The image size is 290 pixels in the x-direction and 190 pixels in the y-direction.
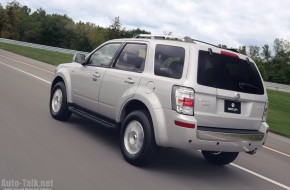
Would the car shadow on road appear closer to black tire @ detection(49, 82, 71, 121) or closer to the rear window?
black tire @ detection(49, 82, 71, 121)

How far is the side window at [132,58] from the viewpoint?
6.58 meters

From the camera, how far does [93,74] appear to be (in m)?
7.48

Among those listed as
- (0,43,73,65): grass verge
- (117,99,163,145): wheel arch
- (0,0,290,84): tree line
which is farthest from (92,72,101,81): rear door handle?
(0,0,290,84): tree line

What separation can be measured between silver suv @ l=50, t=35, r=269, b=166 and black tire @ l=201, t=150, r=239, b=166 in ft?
0.06

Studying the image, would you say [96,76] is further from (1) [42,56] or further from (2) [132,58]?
(1) [42,56]

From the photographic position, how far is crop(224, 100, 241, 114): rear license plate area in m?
5.92

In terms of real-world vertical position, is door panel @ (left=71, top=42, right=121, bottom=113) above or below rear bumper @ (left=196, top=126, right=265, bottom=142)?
above

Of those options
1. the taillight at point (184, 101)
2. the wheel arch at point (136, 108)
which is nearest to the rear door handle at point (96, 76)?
the wheel arch at point (136, 108)

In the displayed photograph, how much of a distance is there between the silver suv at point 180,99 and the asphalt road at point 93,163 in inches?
15.3

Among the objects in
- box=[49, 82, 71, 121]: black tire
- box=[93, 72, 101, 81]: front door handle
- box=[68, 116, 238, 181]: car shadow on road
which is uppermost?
box=[93, 72, 101, 81]: front door handle

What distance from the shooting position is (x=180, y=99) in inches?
222

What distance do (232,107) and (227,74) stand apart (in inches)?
19.4

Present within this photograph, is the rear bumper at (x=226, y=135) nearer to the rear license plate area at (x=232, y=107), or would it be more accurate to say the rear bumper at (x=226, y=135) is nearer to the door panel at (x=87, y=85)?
the rear license plate area at (x=232, y=107)

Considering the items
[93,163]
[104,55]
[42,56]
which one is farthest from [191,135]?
[42,56]
